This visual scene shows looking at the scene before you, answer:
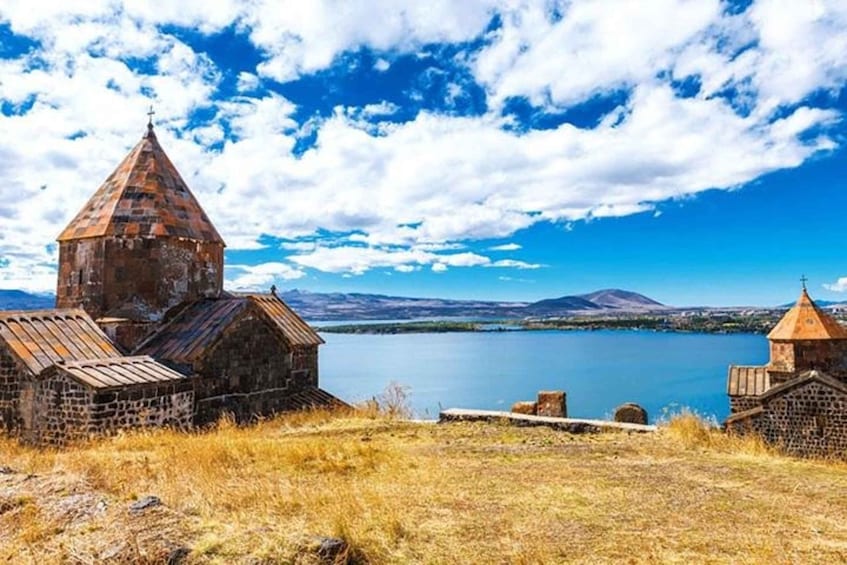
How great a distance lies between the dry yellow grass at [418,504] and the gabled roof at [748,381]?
22.7 feet

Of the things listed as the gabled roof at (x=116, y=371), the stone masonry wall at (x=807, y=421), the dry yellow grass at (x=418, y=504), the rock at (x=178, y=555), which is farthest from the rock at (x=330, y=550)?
the stone masonry wall at (x=807, y=421)

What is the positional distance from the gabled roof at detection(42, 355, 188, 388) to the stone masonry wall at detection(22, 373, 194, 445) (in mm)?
105

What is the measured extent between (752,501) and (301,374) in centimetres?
1117

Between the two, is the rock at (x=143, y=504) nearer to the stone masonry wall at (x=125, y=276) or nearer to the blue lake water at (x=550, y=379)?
the stone masonry wall at (x=125, y=276)

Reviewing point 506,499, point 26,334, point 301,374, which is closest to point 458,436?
point 506,499

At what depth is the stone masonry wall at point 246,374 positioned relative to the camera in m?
11.8

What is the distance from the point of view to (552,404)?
520 inches

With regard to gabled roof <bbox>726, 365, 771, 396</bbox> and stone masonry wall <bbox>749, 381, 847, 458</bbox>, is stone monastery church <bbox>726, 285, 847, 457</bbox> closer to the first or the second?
stone masonry wall <bbox>749, 381, 847, 458</bbox>

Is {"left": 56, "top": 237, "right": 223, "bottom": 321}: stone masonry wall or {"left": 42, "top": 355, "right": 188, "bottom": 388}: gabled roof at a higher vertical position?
{"left": 56, "top": 237, "right": 223, "bottom": 321}: stone masonry wall

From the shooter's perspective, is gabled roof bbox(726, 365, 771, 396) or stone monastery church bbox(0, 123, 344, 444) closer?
stone monastery church bbox(0, 123, 344, 444)

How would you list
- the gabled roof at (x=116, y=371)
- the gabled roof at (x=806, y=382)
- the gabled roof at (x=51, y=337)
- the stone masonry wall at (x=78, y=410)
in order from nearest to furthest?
the stone masonry wall at (x=78, y=410) → the gabled roof at (x=116, y=371) → the gabled roof at (x=51, y=337) → the gabled roof at (x=806, y=382)

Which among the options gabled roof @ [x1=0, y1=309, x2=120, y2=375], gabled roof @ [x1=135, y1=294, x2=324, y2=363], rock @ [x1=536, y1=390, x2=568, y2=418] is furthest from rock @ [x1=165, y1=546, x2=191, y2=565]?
rock @ [x1=536, y1=390, x2=568, y2=418]

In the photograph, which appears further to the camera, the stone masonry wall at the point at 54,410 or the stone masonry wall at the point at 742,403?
the stone masonry wall at the point at 742,403

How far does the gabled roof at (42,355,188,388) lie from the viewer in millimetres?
9414
